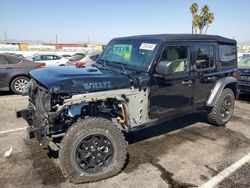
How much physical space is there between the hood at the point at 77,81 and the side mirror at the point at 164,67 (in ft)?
1.75

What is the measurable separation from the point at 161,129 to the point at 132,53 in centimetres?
200

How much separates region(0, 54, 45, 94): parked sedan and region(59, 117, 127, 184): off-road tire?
6530mm

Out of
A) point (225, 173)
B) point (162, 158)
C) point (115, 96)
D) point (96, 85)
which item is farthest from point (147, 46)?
point (225, 173)

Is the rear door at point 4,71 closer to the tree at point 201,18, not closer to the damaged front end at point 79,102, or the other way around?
the damaged front end at point 79,102

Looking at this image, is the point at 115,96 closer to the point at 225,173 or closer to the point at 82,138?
the point at 82,138

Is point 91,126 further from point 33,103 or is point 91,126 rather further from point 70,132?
point 33,103

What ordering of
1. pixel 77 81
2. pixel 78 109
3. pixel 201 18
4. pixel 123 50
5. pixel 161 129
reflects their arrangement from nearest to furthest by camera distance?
pixel 77 81
pixel 78 109
pixel 123 50
pixel 161 129
pixel 201 18

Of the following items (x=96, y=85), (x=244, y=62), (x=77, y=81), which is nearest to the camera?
(x=77, y=81)

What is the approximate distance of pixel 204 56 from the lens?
16.6 ft

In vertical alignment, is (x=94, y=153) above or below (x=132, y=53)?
below

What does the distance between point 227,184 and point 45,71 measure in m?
3.06

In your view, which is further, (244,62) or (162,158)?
(244,62)

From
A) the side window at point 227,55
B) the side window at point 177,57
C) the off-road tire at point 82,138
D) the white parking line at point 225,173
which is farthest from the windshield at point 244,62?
the off-road tire at point 82,138

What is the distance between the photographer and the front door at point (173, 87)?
4242 millimetres
